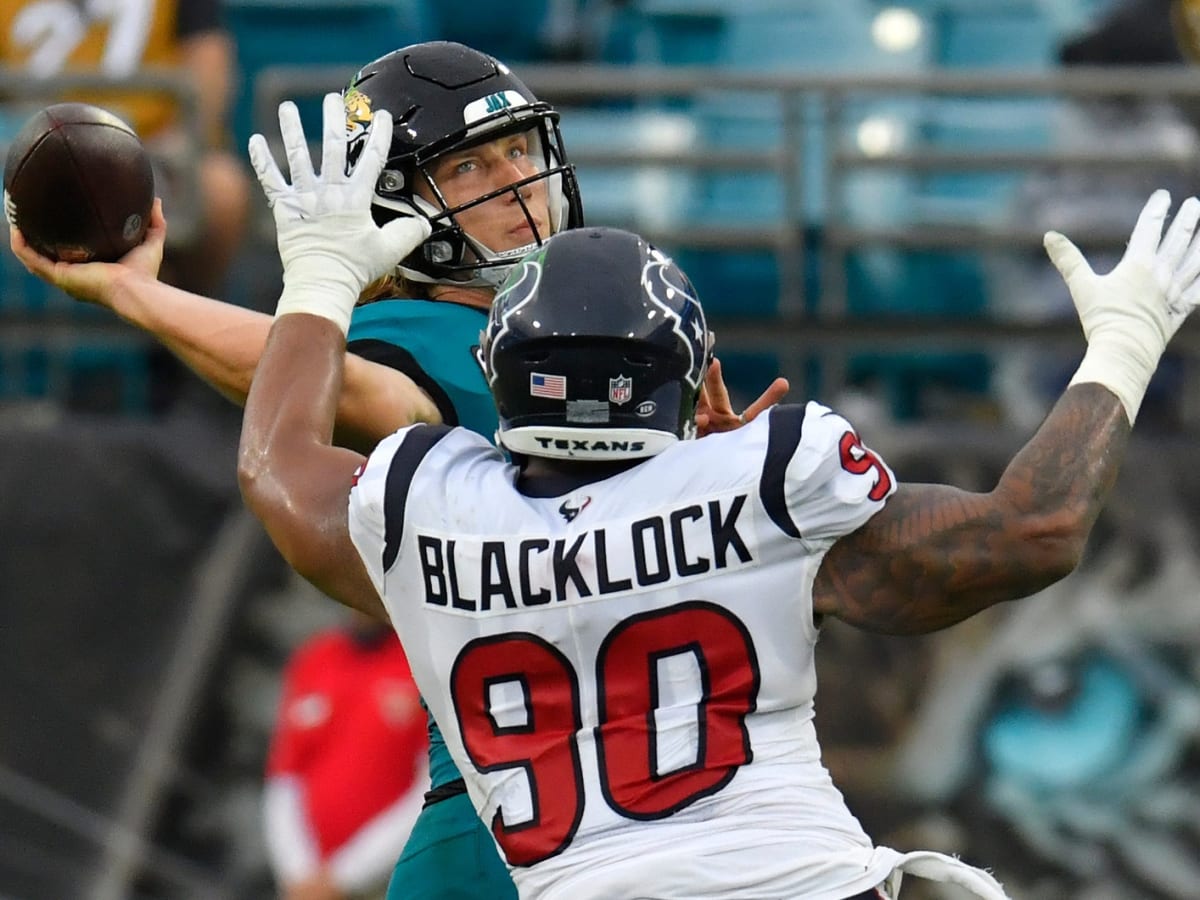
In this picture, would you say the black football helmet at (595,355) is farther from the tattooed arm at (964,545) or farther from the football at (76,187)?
the football at (76,187)

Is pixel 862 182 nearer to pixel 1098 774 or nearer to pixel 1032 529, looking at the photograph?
pixel 1098 774

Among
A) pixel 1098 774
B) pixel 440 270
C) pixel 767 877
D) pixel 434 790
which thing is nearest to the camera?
pixel 767 877

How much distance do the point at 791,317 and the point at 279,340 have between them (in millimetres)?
3600

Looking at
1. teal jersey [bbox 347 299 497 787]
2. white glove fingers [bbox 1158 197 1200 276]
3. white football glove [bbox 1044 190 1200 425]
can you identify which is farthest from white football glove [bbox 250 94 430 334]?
white glove fingers [bbox 1158 197 1200 276]

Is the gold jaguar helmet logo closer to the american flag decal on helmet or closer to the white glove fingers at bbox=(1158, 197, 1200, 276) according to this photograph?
the american flag decal on helmet

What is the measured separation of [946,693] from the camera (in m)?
6.58

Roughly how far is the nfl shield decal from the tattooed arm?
0.34 metres

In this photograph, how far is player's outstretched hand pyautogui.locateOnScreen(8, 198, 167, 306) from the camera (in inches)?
146

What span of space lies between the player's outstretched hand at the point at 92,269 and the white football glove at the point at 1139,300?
154cm

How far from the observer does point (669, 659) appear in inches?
115

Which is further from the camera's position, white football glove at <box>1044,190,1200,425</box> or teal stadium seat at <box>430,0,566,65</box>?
teal stadium seat at <box>430,0,566,65</box>

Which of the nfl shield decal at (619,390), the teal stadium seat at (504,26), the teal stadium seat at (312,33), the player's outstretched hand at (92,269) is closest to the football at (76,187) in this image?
the player's outstretched hand at (92,269)

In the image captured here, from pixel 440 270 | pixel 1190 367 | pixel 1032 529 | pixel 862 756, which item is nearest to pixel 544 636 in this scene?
pixel 1032 529

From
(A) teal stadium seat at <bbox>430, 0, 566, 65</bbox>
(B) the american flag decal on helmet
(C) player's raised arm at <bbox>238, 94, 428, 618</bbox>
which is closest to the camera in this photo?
(B) the american flag decal on helmet
